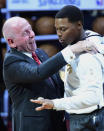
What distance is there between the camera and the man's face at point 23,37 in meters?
2.49

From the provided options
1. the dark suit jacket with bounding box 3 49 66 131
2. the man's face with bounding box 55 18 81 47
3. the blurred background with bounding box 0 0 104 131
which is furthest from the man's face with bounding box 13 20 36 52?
the blurred background with bounding box 0 0 104 131

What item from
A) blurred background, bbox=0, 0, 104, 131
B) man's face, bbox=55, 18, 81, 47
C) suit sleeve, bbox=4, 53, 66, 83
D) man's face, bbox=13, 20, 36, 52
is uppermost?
man's face, bbox=55, 18, 81, 47

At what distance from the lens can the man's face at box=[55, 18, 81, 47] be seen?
218 centimetres

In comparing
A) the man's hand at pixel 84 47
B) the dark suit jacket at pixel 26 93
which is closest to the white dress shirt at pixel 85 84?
the man's hand at pixel 84 47

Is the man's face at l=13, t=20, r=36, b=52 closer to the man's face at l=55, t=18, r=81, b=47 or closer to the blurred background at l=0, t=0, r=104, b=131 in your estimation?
the man's face at l=55, t=18, r=81, b=47

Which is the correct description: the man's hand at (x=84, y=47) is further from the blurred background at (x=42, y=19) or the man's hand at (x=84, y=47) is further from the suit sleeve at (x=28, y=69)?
the blurred background at (x=42, y=19)

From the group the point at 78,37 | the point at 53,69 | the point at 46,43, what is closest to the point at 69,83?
the point at 53,69

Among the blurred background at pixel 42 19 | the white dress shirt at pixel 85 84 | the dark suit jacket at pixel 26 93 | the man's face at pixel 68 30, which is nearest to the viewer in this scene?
the white dress shirt at pixel 85 84

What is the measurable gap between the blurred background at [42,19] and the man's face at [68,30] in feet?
7.84

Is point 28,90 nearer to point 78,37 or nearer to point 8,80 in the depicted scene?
point 8,80

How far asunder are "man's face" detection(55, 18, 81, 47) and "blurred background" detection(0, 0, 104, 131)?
2.39 metres

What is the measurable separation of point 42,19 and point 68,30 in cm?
299

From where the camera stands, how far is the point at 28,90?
8.15 ft

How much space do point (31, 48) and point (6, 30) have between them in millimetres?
203
